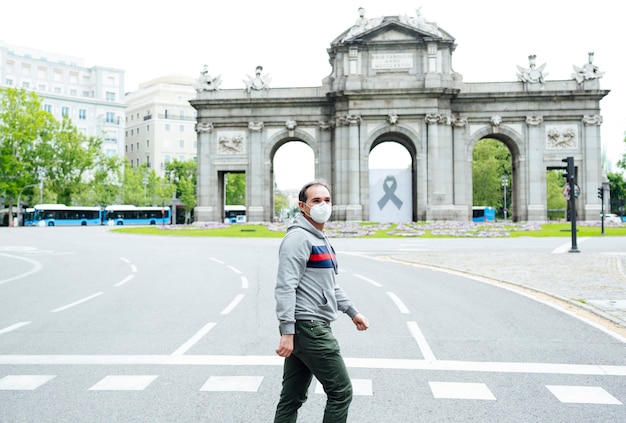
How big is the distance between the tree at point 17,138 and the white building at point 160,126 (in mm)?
32630

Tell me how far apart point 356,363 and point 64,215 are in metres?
75.1

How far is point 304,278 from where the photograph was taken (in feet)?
14.2

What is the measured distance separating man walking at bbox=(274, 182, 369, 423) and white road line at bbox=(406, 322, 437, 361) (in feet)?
10.1

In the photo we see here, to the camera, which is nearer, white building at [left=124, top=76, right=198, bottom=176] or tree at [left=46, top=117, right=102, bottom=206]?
tree at [left=46, top=117, right=102, bottom=206]

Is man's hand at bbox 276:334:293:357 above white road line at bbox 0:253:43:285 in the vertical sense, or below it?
above

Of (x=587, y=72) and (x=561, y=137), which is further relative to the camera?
(x=561, y=137)

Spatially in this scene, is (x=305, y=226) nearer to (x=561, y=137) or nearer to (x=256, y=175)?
(x=256, y=175)

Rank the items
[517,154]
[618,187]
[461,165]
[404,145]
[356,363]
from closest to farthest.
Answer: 1. [356,363]
2. [461,165]
3. [517,154]
4. [404,145]
5. [618,187]

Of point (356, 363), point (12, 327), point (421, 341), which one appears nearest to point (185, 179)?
point (12, 327)

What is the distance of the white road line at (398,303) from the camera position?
10.7 metres

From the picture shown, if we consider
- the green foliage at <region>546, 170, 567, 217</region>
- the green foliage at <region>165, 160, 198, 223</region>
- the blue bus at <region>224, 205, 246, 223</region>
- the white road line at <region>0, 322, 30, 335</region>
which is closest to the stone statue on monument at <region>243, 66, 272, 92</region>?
the blue bus at <region>224, 205, 246, 223</region>

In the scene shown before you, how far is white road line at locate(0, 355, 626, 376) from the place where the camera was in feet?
21.7

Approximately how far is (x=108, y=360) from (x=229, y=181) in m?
99.3

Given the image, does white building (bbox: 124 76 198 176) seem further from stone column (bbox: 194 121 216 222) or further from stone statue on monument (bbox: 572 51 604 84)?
stone statue on monument (bbox: 572 51 604 84)
